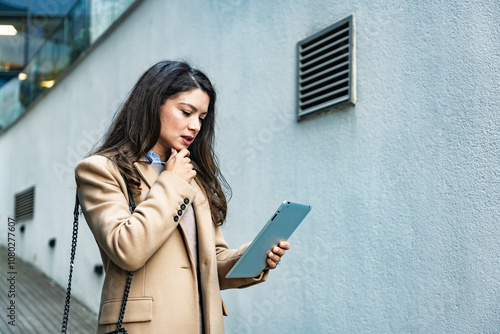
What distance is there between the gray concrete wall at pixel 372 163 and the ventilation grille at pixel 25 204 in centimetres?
652

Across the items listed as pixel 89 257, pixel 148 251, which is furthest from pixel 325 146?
pixel 89 257

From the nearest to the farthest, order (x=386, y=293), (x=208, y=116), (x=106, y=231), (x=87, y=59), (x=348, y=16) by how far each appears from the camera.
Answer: (x=106, y=231) → (x=208, y=116) → (x=386, y=293) → (x=348, y=16) → (x=87, y=59)

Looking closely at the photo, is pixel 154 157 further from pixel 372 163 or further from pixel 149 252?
pixel 372 163

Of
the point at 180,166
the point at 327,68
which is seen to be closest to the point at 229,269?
the point at 180,166

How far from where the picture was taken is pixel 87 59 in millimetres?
9328

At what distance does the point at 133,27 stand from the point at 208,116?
18.1 feet

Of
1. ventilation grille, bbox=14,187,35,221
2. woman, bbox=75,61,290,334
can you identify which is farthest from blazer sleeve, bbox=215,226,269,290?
ventilation grille, bbox=14,187,35,221

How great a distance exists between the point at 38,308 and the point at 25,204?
433 cm

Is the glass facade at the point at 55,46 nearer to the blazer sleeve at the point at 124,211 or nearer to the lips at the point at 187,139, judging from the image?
the lips at the point at 187,139

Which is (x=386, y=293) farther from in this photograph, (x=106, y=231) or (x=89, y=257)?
(x=89, y=257)

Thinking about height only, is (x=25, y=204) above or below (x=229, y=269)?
above

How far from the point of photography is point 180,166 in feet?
7.18

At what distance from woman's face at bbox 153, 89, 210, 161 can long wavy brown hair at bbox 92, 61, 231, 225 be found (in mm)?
22

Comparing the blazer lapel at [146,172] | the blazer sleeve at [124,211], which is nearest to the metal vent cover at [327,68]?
the blazer lapel at [146,172]
